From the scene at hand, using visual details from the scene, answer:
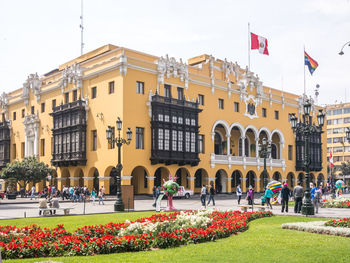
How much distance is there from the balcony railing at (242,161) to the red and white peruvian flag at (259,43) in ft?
42.3

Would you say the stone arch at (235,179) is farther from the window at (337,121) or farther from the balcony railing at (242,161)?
the window at (337,121)

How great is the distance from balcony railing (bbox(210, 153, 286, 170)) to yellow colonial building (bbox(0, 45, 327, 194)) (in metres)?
0.14

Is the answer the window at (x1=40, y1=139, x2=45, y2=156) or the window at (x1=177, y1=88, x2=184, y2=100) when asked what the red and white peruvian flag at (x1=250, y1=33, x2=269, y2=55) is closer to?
the window at (x1=177, y1=88, x2=184, y2=100)

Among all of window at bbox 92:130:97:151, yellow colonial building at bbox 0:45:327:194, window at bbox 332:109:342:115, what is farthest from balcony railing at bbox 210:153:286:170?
window at bbox 332:109:342:115

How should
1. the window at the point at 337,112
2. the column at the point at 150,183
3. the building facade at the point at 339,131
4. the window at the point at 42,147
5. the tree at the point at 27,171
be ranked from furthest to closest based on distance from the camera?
1. the window at the point at 337,112
2. the building facade at the point at 339,131
3. the window at the point at 42,147
4. the tree at the point at 27,171
5. the column at the point at 150,183

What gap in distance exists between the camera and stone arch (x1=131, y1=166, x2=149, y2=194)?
42.7 metres

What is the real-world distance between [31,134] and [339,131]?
71354 mm

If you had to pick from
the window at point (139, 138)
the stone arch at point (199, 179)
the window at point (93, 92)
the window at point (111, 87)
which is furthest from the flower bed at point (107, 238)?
the stone arch at point (199, 179)

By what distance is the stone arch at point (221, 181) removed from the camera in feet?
167

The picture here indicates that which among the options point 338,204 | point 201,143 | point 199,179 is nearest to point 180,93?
point 201,143

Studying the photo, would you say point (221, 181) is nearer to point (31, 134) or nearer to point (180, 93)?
point (180, 93)

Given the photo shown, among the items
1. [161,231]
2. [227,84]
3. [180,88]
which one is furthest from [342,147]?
[161,231]

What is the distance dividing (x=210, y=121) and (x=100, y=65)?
14242 mm

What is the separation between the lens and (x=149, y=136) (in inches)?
1629
